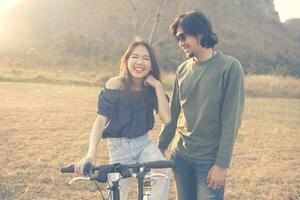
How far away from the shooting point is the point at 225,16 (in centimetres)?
6275

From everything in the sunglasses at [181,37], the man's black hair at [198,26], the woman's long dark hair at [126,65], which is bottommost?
the woman's long dark hair at [126,65]

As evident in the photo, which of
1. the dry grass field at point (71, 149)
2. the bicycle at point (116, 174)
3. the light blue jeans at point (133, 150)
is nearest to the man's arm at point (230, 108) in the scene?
the light blue jeans at point (133, 150)

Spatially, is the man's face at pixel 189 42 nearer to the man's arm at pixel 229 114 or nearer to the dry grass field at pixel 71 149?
the man's arm at pixel 229 114

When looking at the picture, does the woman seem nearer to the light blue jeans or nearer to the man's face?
the light blue jeans

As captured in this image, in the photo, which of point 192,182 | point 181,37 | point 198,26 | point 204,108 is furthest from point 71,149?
point 198,26

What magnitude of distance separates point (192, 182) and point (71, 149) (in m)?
5.62

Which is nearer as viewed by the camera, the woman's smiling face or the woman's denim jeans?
the woman's denim jeans

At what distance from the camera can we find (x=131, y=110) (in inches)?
133

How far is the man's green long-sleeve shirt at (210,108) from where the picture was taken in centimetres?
294

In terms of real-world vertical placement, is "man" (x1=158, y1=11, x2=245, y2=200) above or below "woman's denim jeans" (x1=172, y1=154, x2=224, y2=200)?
above

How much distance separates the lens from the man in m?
2.94

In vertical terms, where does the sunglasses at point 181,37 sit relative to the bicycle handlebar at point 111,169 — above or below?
above

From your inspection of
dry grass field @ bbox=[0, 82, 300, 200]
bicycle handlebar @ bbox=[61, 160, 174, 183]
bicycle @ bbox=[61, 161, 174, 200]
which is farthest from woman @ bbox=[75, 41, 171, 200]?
dry grass field @ bbox=[0, 82, 300, 200]

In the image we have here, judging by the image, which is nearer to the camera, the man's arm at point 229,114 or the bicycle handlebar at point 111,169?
the bicycle handlebar at point 111,169
